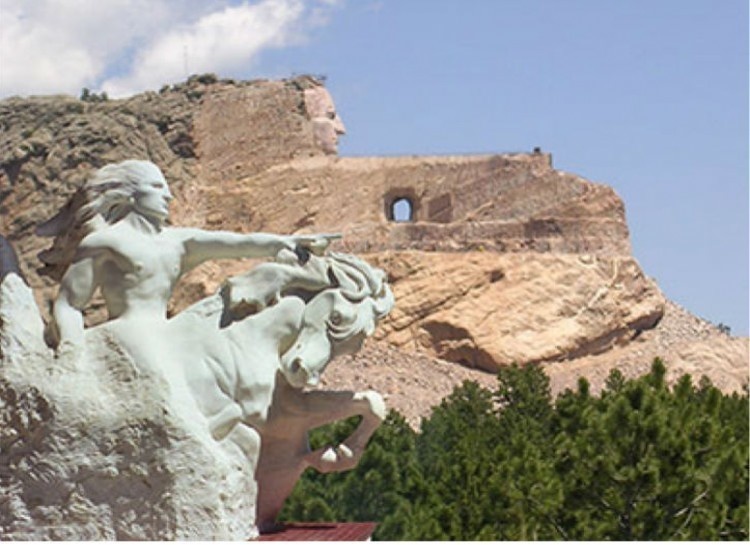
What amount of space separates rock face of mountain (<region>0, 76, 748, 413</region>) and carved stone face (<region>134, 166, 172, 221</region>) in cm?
3207

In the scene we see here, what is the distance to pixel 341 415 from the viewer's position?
1263 cm

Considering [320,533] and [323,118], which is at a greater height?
[323,118]

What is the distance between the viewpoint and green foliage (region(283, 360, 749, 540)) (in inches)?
666

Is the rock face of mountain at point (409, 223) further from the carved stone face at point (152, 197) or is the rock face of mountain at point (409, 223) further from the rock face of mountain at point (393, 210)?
the carved stone face at point (152, 197)

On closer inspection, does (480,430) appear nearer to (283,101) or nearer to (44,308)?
(44,308)

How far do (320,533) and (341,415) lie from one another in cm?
93

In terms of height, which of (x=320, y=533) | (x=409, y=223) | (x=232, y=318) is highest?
(x=409, y=223)

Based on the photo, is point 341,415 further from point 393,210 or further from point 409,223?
point 393,210

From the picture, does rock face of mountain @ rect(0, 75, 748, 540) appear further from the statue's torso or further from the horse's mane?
the statue's torso

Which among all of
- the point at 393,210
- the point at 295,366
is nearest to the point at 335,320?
the point at 295,366

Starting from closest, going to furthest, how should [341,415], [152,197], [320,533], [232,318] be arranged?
[152,197]
[232,318]
[341,415]
[320,533]

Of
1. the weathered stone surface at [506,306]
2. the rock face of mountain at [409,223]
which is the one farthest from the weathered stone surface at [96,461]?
the weathered stone surface at [506,306]

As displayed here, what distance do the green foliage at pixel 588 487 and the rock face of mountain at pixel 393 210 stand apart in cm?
2470

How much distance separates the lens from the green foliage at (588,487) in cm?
1691
